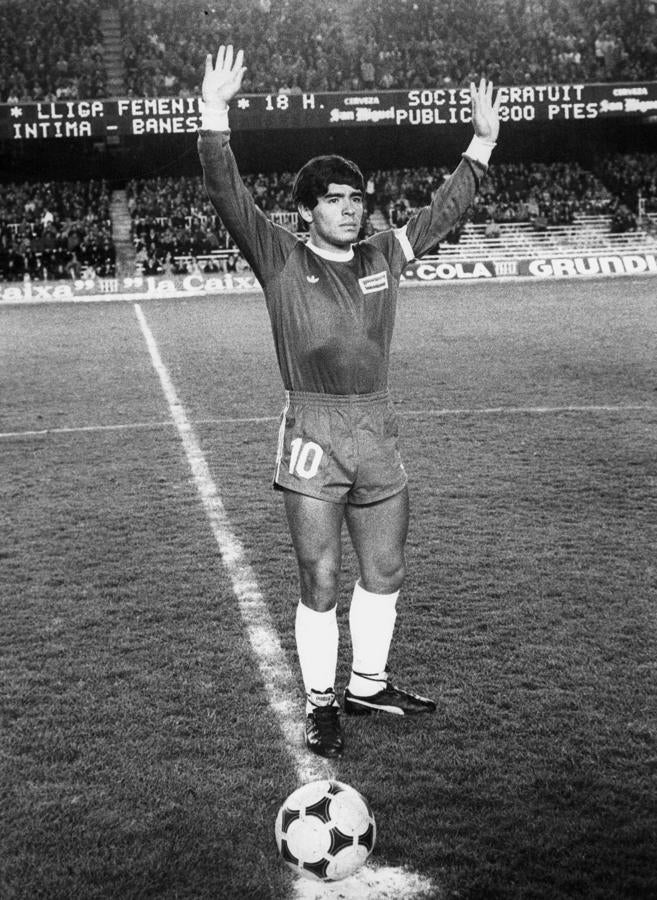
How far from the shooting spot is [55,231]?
98.4 feet

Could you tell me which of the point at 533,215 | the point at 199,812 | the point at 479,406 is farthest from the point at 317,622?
the point at 533,215

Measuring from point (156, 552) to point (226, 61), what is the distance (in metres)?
3.19

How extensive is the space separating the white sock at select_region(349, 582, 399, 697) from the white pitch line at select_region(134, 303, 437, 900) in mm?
261

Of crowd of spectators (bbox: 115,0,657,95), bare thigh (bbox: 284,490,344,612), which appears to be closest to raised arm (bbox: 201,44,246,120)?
bare thigh (bbox: 284,490,344,612)

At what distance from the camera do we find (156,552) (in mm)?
6055

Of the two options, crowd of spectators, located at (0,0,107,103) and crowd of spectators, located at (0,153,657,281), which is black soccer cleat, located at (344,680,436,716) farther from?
crowd of spectators, located at (0,0,107,103)

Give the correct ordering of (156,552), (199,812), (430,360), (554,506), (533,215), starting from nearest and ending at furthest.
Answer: (199,812) < (156,552) < (554,506) < (430,360) < (533,215)

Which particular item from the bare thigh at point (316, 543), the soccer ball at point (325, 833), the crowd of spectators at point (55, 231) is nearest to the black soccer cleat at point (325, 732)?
the bare thigh at point (316, 543)

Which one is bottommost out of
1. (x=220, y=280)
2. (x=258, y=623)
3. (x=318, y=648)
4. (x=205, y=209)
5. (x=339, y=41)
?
(x=220, y=280)

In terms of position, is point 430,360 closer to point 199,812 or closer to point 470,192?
point 470,192

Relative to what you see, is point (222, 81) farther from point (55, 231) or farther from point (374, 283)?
point (55, 231)

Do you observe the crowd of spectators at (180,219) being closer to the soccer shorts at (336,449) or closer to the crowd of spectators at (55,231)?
the crowd of spectators at (55,231)

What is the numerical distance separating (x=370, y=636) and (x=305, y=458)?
0.75 m

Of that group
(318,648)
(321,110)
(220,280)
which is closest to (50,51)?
(321,110)
